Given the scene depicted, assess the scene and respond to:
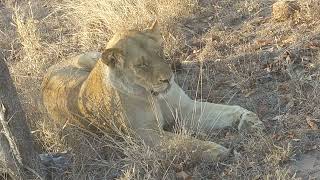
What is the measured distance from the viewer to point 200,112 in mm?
5078

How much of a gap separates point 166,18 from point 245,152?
130 inches

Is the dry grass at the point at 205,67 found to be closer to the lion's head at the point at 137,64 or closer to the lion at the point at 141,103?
the lion at the point at 141,103

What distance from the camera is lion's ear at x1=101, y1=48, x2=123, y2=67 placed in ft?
15.3

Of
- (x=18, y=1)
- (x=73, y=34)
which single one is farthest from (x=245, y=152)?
(x=18, y=1)

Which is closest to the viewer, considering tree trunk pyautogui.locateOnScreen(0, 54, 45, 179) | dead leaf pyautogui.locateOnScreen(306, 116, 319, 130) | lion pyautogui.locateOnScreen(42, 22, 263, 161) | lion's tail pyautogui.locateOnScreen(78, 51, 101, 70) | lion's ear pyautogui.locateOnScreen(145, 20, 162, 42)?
tree trunk pyautogui.locateOnScreen(0, 54, 45, 179)

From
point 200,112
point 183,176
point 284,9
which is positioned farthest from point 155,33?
point 284,9

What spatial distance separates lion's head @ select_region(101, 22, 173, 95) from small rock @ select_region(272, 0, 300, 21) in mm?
2217

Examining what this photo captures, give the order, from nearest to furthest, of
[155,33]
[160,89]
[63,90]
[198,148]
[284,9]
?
[198,148] < [160,89] < [155,33] < [63,90] < [284,9]

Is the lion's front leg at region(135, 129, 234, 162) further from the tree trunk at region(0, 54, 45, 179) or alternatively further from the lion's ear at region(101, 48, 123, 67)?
the tree trunk at region(0, 54, 45, 179)

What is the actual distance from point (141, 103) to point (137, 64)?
364 millimetres

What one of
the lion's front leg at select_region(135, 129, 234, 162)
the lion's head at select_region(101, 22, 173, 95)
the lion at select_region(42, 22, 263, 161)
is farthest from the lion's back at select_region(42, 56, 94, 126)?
the lion's front leg at select_region(135, 129, 234, 162)

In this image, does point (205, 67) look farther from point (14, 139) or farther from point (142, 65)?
point (14, 139)

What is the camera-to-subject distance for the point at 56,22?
8.69 meters

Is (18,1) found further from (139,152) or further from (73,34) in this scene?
(139,152)
